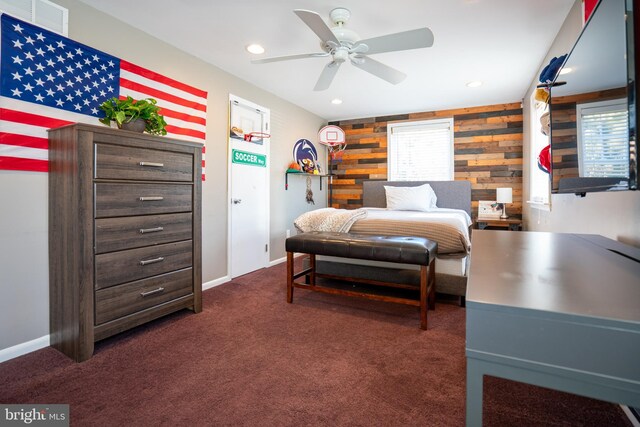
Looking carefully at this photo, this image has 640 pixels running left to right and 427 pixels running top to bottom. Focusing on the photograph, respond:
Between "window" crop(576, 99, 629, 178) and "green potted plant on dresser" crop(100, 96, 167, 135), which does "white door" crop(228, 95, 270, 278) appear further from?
"window" crop(576, 99, 629, 178)

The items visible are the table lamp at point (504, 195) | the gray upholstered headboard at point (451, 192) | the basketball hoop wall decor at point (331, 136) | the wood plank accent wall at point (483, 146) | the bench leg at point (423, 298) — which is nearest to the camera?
the bench leg at point (423, 298)

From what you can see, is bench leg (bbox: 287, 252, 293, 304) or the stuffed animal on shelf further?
the stuffed animal on shelf

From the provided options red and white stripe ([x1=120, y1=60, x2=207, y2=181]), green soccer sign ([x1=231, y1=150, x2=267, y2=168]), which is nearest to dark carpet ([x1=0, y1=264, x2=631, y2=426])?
red and white stripe ([x1=120, y1=60, x2=207, y2=181])

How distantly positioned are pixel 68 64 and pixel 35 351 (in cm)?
197

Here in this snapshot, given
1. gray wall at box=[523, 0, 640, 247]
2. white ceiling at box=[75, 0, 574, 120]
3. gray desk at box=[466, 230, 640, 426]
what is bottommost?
gray desk at box=[466, 230, 640, 426]

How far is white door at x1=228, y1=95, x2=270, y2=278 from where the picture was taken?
11.9 ft

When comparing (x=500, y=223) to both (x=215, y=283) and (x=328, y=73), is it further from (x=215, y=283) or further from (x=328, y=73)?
(x=215, y=283)

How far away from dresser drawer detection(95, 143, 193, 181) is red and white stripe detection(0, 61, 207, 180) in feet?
1.70

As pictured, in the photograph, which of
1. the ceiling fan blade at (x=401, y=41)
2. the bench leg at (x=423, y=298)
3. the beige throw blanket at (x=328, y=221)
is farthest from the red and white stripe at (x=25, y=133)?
the bench leg at (x=423, y=298)

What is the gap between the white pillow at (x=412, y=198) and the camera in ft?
14.6

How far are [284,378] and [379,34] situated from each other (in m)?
2.81

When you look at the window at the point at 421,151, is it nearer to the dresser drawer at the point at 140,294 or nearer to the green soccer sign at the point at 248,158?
the green soccer sign at the point at 248,158

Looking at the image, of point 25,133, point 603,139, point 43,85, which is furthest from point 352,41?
point 25,133

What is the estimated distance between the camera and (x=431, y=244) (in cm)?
241
